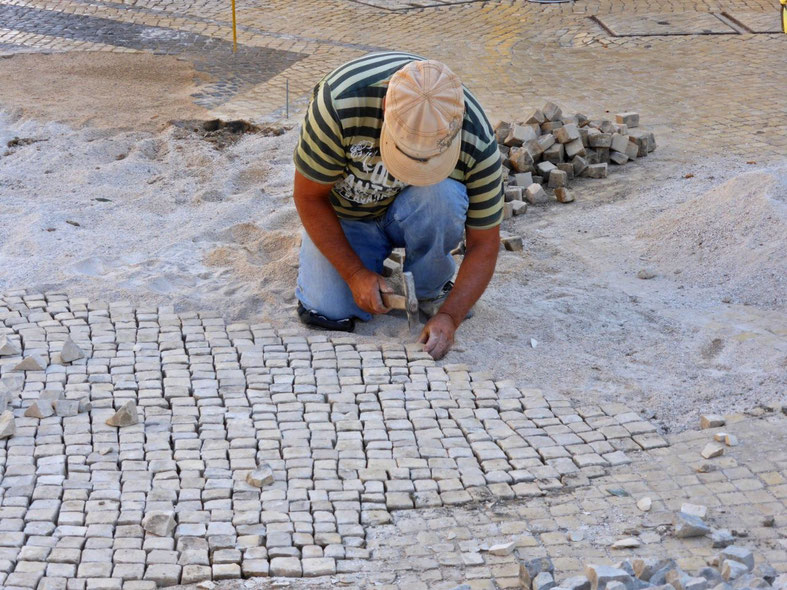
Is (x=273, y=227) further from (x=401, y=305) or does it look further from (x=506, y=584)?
(x=506, y=584)

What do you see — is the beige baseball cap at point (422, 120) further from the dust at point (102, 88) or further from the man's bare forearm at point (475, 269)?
the dust at point (102, 88)

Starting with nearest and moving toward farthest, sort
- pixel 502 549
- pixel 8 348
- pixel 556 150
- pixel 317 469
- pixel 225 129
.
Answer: pixel 502 549 → pixel 317 469 → pixel 8 348 → pixel 556 150 → pixel 225 129

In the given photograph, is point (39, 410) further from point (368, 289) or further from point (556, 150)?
point (556, 150)

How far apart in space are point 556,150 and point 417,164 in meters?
3.34

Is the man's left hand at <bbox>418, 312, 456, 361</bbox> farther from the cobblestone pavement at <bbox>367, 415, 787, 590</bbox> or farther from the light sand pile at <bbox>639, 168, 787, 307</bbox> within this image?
the light sand pile at <bbox>639, 168, 787, 307</bbox>

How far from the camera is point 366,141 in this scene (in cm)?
438

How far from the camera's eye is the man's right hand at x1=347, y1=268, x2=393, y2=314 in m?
4.71

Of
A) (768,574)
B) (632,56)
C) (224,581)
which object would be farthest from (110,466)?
(632,56)

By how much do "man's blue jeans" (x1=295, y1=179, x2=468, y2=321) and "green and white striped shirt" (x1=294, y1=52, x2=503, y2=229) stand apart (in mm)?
207

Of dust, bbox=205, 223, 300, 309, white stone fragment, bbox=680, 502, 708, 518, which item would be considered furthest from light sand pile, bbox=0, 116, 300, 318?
white stone fragment, bbox=680, 502, 708, 518

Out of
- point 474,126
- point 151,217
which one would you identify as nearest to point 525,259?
point 474,126

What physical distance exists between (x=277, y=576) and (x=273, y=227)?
3.11 m

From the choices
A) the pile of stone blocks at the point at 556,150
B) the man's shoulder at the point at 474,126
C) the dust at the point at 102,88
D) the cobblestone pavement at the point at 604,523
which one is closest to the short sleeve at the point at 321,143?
the man's shoulder at the point at 474,126

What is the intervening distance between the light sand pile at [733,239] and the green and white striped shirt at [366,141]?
67.1 inches
